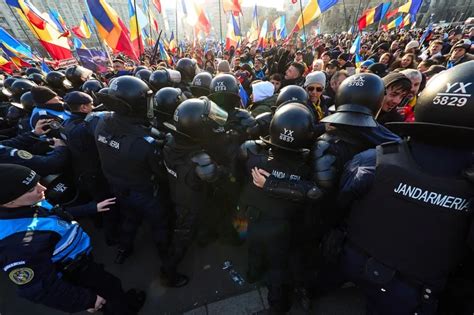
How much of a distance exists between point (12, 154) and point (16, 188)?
1.57 metres

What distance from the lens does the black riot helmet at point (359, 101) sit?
7.63 feet

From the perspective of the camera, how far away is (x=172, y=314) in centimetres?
286

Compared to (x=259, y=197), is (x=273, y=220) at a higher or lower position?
lower

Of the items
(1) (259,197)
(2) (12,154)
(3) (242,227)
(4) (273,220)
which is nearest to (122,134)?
(2) (12,154)

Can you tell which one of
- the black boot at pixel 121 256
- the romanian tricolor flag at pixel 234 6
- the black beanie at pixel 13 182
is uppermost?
the romanian tricolor flag at pixel 234 6

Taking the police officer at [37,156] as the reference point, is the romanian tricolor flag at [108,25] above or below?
above

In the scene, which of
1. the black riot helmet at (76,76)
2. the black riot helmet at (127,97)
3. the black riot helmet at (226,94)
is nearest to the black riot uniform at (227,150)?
the black riot helmet at (226,94)

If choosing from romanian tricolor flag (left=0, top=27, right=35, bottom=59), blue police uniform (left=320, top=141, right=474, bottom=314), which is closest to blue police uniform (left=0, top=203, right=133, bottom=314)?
blue police uniform (left=320, top=141, right=474, bottom=314)

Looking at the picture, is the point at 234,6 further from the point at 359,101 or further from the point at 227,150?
the point at 359,101

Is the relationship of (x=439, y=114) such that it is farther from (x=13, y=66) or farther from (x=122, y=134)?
(x=13, y=66)

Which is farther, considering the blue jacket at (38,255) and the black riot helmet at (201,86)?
the black riot helmet at (201,86)

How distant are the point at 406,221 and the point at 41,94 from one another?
16.6ft

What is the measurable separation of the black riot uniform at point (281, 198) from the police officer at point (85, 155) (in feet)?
8.13

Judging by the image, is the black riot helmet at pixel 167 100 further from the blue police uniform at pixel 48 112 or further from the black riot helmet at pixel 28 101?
the black riot helmet at pixel 28 101
